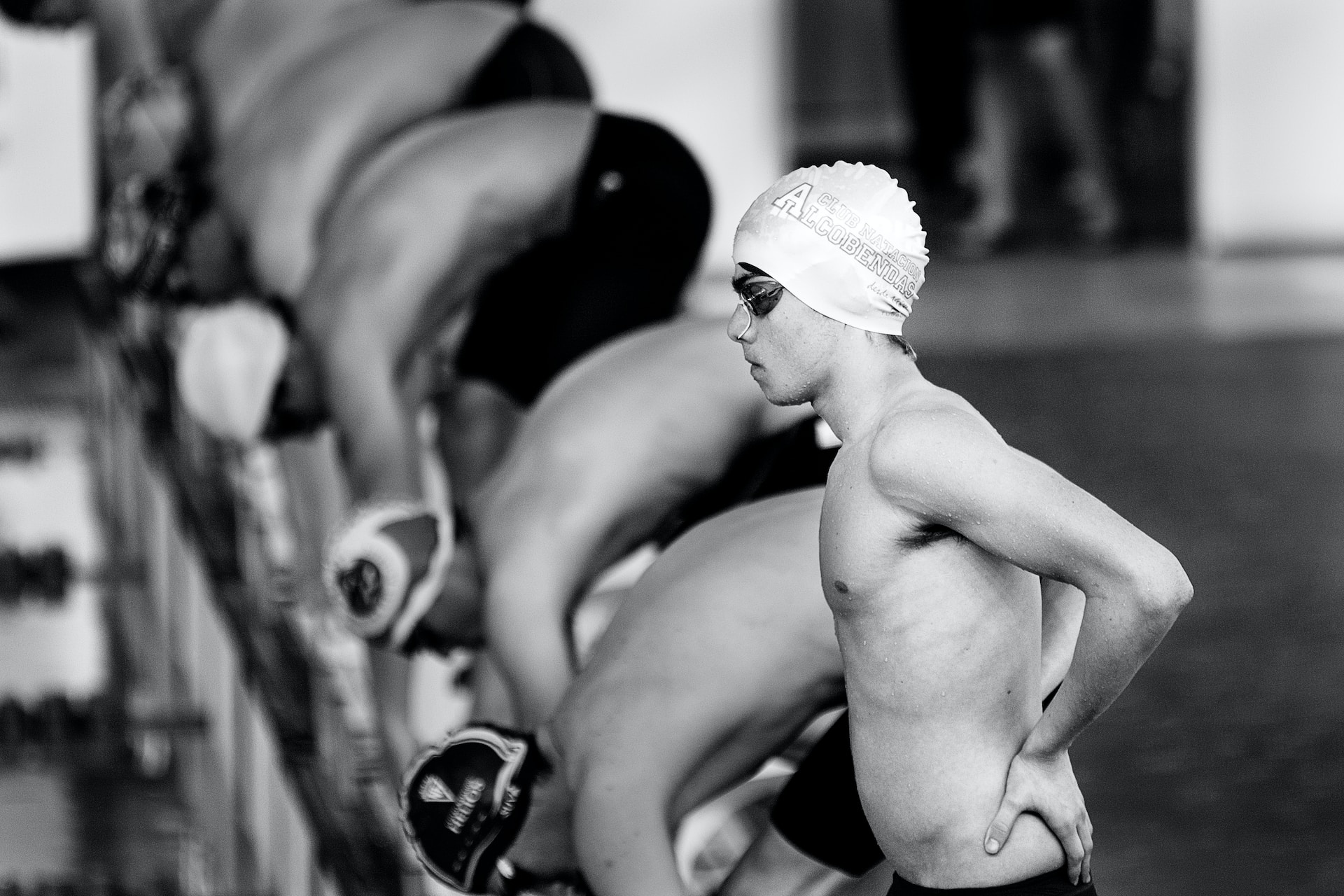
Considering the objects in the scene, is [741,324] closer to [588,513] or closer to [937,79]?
[588,513]

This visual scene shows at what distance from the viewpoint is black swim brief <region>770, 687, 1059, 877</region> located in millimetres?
1865

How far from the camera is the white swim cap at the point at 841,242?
4.36 feet

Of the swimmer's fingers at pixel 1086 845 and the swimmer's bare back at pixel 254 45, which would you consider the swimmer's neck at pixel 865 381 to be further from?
the swimmer's bare back at pixel 254 45

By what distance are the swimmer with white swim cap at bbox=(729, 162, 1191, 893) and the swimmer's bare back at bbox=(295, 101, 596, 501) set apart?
1347mm

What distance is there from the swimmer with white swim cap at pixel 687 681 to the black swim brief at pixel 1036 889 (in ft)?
1.36

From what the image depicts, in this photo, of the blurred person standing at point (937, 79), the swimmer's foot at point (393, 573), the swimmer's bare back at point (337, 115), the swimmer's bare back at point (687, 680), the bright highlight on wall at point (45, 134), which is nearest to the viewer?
the swimmer's bare back at point (687, 680)

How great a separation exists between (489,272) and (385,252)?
0.22 metres

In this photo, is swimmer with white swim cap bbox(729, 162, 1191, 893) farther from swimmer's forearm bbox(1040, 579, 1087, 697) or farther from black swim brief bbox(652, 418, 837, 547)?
black swim brief bbox(652, 418, 837, 547)

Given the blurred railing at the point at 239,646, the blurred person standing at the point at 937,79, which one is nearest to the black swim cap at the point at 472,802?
the blurred railing at the point at 239,646

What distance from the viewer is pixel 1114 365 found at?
5266 mm

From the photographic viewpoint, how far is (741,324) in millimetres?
1382

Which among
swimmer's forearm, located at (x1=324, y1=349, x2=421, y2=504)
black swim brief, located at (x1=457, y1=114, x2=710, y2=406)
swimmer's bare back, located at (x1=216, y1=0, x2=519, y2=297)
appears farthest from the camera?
swimmer's bare back, located at (x1=216, y1=0, x2=519, y2=297)

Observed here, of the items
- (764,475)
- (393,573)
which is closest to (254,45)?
(393,573)

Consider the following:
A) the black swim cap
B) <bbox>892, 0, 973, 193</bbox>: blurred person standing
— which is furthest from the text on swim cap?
<bbox>892, 0, 973, 193</bbox>: blurred person standing
